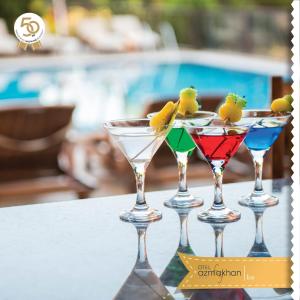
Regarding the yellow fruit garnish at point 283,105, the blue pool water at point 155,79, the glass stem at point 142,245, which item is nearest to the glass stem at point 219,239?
the glass stem at point 142,245

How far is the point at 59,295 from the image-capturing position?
3.13 ft

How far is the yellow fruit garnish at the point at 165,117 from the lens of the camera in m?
1.19

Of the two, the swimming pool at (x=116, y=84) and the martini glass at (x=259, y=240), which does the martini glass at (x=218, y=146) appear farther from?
the swimming pool at (x=116, y=84)

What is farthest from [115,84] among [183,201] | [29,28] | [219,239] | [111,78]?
[219,239]

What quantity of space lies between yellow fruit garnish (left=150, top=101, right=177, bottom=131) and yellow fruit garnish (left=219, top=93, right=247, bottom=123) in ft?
0.32

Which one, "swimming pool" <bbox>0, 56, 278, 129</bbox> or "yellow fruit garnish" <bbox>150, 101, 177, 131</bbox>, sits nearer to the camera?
"yellow fruit garnish" <bbox>150, 101, 177, 131</bbox>

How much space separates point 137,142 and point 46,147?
7.33 ft

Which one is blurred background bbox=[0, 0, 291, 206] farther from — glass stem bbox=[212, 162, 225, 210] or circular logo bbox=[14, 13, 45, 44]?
circular logo bbox=[14, 13, 45, 44]

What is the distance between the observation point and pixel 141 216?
4.24 feet

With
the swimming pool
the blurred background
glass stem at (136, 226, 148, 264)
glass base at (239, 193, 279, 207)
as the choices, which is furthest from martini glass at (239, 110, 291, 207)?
the swimming pool

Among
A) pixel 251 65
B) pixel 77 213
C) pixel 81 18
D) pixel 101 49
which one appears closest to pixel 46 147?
pixel 77 213

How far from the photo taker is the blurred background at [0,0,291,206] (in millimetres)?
3361

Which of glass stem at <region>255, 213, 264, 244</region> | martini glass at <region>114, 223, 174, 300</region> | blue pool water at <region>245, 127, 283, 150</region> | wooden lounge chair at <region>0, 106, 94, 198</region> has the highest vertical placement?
blue pool water at <region>245, 127, 283, 150</region>

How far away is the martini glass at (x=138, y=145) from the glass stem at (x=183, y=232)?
1.6 inches
